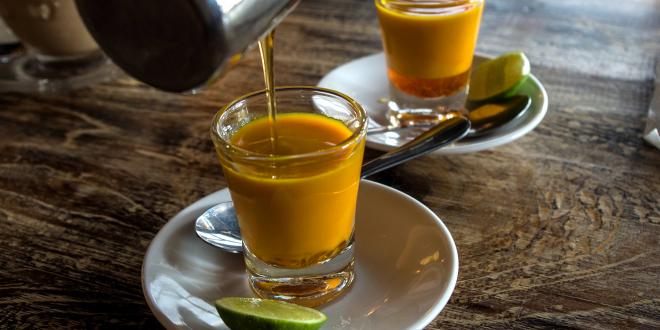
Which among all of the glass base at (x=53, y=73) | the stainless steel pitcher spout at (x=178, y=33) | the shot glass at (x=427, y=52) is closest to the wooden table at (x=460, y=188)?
the glass base at (x=53, y=73)

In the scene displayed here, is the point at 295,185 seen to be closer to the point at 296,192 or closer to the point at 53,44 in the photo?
the point at 296,192

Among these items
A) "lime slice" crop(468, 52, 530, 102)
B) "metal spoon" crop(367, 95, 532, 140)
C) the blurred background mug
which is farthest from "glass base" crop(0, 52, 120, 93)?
"lime slice" crop(468, 52, 530, 102)

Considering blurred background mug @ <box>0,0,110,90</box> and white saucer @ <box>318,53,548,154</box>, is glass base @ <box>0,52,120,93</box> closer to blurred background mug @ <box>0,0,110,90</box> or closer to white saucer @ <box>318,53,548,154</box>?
blurred background mug @ <box>0,0,110,90</box>

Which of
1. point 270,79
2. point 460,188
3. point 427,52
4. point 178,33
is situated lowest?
point 460,188

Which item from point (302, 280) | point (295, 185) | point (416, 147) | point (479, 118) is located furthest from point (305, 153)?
point (479, 118)

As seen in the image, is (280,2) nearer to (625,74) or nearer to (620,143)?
(620,143)

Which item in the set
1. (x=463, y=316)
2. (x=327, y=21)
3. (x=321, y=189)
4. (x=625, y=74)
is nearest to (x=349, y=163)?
(x=321, y=189)
